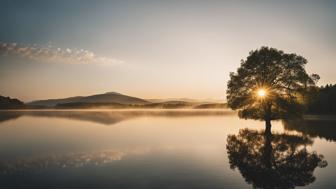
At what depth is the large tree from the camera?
5034cm

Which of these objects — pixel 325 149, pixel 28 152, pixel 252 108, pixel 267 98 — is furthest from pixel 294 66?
pixel 28 152

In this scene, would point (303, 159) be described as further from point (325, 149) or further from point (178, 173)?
point (178, 173)

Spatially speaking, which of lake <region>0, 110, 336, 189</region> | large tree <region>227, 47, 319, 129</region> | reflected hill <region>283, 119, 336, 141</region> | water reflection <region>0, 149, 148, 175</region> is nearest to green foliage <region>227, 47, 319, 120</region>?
large tree <region>227, 47, 319, 129</region>

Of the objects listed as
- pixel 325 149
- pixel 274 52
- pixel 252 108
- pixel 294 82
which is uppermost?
pixel 274 52

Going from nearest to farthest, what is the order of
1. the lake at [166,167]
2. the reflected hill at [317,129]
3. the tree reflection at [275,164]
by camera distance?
the lake at [166,167], the tree reflection at [275,164], the reflected hill at [317,129]

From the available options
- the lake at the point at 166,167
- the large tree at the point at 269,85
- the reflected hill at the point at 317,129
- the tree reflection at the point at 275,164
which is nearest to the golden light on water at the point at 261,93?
the large tree at the point at 269,85

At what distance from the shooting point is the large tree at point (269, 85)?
50344mm

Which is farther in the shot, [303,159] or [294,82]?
[294,82]

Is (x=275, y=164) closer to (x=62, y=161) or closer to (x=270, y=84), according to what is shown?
(x=62, y=161)

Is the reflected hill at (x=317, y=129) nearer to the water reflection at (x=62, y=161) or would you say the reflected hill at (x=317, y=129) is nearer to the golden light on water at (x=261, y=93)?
the golden light on water at (x=261, y=93)

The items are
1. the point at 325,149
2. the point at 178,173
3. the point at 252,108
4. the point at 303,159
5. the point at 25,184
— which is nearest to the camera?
the point at 25,184

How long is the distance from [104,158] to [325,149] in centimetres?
2461

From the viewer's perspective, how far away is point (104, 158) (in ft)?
84.7

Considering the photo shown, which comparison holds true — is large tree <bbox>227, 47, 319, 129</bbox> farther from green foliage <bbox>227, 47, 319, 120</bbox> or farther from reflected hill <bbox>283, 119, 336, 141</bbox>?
reflected hill <bbox>283, 119, 336, 141</bbox>
